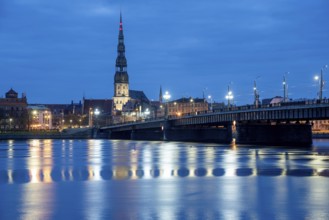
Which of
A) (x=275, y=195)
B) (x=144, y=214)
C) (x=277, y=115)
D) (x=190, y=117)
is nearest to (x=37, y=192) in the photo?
(x=144, y=214)

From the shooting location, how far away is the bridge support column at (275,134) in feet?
420

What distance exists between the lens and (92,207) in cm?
3316

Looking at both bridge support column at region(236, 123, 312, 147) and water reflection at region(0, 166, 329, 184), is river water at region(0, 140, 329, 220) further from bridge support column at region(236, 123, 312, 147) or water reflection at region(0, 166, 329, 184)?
bridge support column at region(236, 123, 312, 147)

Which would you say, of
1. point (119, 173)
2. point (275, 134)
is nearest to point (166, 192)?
point (119, 173)

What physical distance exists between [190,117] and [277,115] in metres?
42.2

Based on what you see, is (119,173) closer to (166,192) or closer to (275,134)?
(166,192)

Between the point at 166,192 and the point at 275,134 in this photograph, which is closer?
the point at 166,192

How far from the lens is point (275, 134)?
132750mm

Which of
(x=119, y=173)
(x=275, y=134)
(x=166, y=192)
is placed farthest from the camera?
(x=275, y=134)

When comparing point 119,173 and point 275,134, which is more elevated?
point 275,134

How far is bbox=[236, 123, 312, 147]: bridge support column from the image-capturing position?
128 meters

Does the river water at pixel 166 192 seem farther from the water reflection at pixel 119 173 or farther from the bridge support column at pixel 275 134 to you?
the bridge support column at pixel 275 134

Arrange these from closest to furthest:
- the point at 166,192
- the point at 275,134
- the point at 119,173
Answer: the point at 166,192 → the point at 119,173 → the point at 275,134

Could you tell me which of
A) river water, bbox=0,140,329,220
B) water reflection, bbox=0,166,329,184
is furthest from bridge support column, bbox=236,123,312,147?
water reflection, bbox=0,166,329,184
